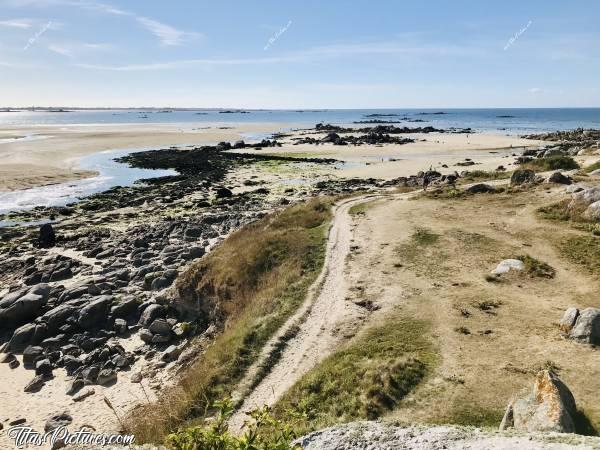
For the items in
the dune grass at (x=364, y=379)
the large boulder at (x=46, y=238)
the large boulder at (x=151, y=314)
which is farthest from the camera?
the large boulder at (x=46, y=238)

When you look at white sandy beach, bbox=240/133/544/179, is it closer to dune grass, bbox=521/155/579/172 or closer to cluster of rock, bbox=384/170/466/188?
A: cluster of rock, bbox=384/170/466/188

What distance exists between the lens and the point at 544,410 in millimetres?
9180

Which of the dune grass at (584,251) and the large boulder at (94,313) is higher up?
the dune grass at (584,251)

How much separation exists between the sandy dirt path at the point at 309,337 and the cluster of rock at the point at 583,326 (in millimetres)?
6805

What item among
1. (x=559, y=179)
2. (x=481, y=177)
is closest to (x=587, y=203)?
(x=559, y=179)

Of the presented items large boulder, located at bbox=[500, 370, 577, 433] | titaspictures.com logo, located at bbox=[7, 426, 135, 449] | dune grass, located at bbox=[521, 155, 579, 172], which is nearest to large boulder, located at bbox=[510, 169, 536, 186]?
dune grass, located at bbox=[521, 155, 579, 172]

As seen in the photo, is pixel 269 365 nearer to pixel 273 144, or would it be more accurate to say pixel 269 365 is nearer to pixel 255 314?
pixel 255 314

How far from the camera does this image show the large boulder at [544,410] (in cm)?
886

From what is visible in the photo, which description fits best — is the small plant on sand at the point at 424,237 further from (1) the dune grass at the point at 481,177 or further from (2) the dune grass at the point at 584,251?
(1) the dune grass at the point at 481,177

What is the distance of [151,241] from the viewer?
33.1 m

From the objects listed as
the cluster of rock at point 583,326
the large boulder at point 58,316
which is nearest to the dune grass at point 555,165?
the cluster of rock at point 583,326

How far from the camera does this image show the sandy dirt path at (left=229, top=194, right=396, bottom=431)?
513 inches

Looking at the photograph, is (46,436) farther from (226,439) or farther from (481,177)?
(481,177)

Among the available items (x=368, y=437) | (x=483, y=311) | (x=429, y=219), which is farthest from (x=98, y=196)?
(x=368, y=437)
